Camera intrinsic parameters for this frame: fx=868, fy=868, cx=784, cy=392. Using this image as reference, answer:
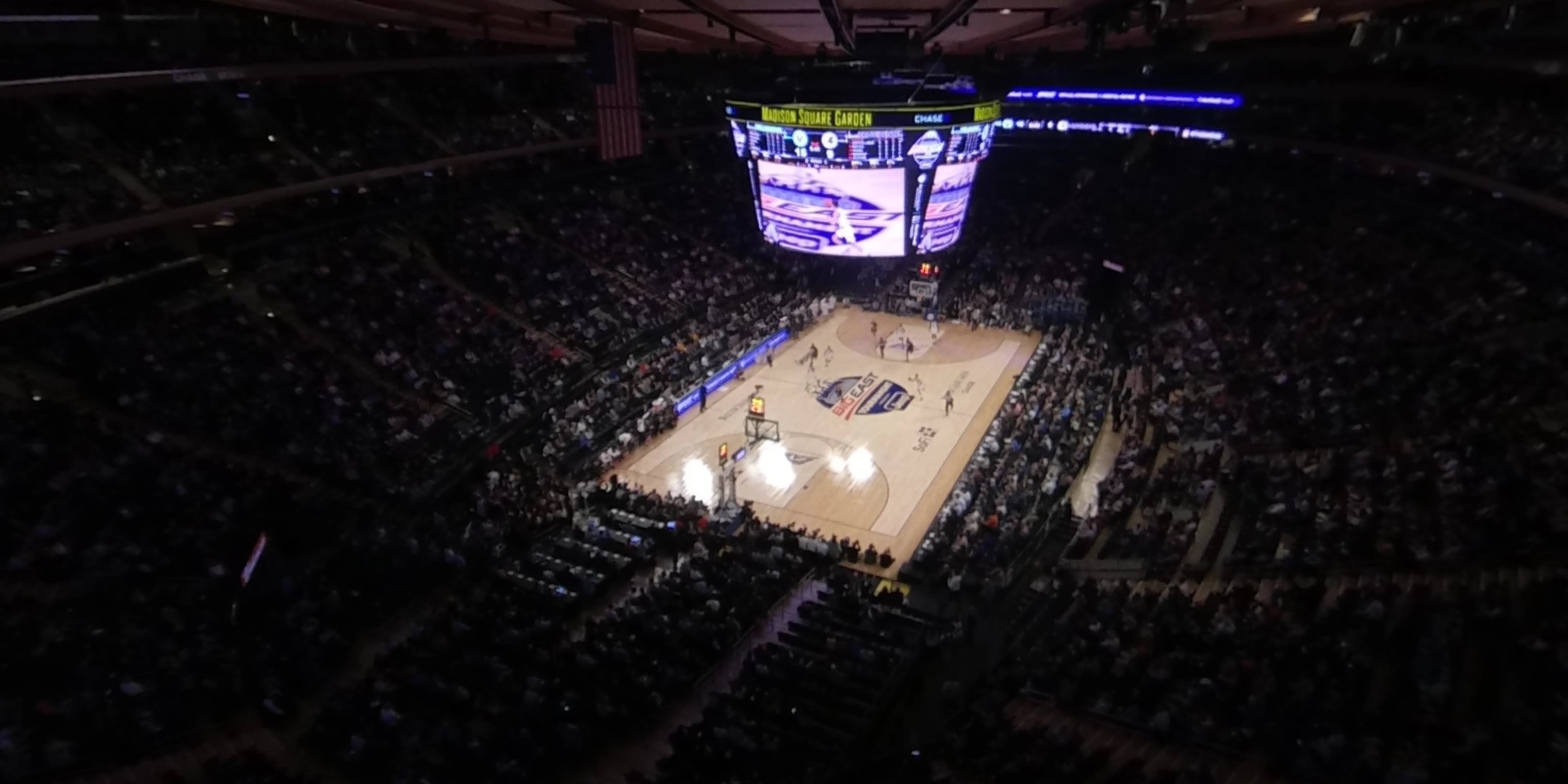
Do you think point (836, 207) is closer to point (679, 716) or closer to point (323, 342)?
point (323, 342)

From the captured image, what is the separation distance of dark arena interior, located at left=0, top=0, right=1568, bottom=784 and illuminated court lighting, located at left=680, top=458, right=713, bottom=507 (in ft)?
0.46

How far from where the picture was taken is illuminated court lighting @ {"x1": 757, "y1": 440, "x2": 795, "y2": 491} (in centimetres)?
2202

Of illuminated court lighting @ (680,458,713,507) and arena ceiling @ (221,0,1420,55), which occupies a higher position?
arena ceiling @ (221,0,1420,55)

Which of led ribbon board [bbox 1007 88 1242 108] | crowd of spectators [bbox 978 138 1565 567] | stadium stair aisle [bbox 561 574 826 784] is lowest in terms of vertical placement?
stadium stair aisle [bbox 561 574 826 784]

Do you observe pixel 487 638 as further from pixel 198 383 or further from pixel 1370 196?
pixel 1370 196

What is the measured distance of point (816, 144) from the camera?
2234cm

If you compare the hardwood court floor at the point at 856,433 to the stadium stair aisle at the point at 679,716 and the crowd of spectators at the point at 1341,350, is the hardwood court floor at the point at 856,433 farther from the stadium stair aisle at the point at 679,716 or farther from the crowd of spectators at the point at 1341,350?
the crowd of spectators at the point at 1341,350

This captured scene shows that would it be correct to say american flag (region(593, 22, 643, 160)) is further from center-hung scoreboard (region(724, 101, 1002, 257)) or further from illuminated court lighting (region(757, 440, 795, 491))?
illuminated court lighting (region(757, 440, 795, 491))

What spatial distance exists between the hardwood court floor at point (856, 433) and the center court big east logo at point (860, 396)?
0.05 metres

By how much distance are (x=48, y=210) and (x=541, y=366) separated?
11.3 meters

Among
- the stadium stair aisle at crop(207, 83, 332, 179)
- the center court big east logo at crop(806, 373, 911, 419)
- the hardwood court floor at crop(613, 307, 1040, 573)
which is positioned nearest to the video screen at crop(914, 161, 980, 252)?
the center court big east logo at crop(806, 373, 911, 419)

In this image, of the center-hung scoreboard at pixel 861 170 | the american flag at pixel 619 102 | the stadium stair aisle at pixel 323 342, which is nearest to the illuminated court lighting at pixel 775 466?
the center-hung scoreboard at pixel 861 170

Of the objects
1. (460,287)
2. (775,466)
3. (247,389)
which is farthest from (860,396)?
(247,389)

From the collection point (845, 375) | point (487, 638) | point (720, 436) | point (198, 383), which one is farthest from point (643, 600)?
point (845, 375)
